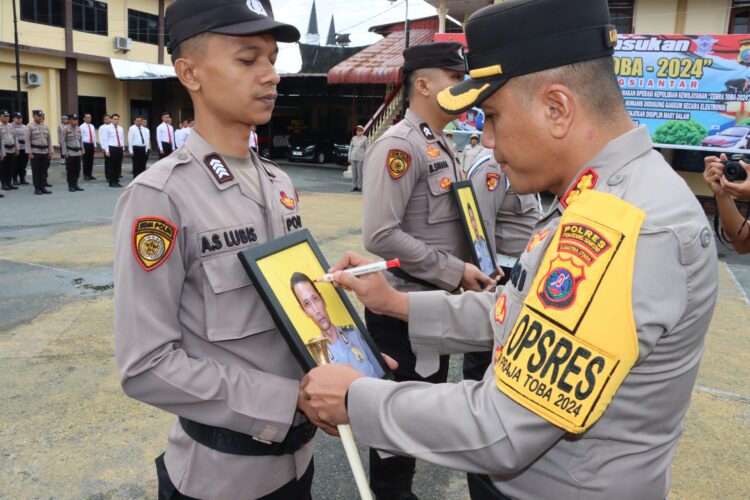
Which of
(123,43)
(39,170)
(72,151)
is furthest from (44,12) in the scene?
(39,170)

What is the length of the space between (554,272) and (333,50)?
26453 millimetres

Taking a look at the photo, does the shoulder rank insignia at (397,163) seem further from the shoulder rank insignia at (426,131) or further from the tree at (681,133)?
the tree at (681,133)

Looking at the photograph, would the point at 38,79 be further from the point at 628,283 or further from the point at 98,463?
the point at 628,283

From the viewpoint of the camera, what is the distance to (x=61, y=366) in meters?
3.99

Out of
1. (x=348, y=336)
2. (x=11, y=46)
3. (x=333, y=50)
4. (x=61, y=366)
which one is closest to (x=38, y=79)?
(x=11, y=46)

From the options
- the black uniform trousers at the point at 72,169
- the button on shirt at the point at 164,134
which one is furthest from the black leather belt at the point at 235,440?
the button on shirt at the point at 164,134

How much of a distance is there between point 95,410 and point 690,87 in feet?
37.1

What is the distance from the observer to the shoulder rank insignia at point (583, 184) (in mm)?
1253

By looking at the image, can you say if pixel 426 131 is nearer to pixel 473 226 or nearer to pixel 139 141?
pixel 473 226

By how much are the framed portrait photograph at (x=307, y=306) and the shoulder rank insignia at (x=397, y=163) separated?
3.41ft

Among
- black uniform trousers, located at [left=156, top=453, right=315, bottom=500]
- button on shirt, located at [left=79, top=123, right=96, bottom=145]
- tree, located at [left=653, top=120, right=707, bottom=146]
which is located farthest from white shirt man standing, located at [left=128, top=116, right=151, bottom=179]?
black uniform trousers, located at [left=156, top=453, right=315, bottom=500]

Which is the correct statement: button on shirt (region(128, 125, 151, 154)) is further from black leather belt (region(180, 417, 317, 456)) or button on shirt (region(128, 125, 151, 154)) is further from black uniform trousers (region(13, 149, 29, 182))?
black leather belt (region(180, 417, 317, 456))

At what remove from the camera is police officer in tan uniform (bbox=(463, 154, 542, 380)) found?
3.58 metres

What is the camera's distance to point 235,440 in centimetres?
153
